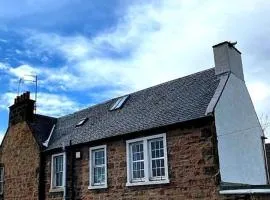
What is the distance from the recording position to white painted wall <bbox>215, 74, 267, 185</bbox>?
46.4ft

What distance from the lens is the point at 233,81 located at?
1659 cm

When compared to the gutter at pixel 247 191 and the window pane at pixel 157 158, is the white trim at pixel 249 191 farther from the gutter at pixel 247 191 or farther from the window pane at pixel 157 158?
the window pane at pixel 157 158

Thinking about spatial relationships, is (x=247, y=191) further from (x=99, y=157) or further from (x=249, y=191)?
(x=99, y=157)

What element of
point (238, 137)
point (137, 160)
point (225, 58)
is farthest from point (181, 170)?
point (225, 58)

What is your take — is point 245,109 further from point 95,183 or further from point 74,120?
point 74,120

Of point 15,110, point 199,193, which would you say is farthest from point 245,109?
point 15,110

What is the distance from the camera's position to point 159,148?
15438mm

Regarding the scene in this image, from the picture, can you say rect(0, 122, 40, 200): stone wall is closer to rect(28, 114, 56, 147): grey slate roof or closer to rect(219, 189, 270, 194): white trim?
rect(28, 114, 56, 147): grey slate roof

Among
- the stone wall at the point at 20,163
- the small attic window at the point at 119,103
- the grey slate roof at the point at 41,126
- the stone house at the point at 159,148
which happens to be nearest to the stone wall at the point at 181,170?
the stone house at the point at 159,148

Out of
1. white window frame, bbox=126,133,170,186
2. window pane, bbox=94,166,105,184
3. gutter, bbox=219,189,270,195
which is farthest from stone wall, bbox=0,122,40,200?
gutter, bbox=219,189,270,195

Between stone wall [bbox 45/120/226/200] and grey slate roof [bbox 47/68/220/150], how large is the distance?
24.6 inches

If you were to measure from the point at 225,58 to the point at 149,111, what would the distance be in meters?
4.08

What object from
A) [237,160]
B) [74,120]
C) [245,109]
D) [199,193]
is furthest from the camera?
[74,120]

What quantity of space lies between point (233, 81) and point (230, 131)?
2.64 m
